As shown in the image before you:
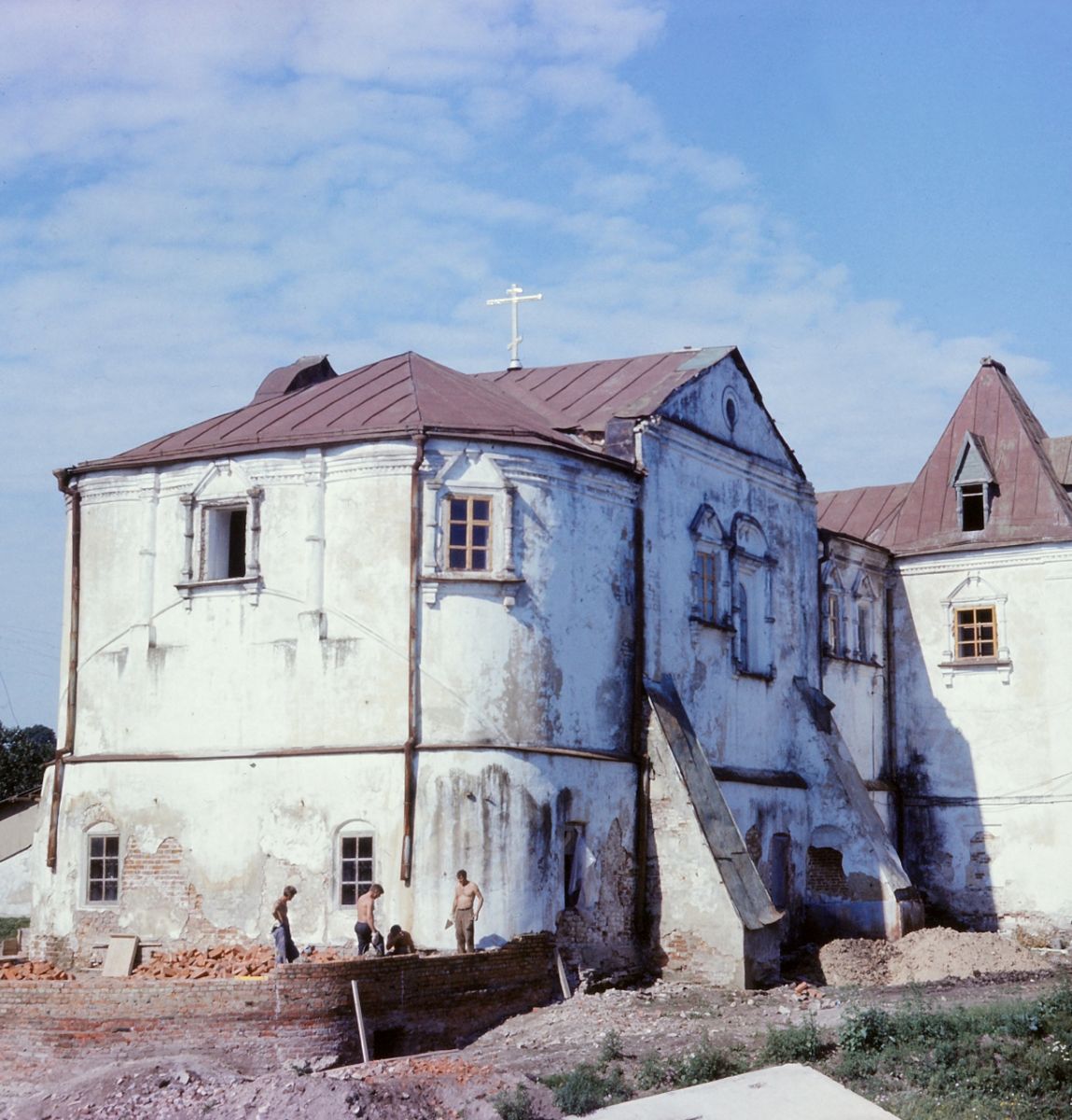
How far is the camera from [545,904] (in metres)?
21.7

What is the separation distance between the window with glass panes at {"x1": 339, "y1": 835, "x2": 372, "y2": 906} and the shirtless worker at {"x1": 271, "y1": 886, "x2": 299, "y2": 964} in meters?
0.84

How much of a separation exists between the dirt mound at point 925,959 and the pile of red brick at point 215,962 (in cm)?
820

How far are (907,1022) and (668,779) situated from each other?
5704mm

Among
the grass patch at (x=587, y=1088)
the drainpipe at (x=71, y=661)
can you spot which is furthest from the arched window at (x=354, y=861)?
the grass patch at (x=587, y=1088)

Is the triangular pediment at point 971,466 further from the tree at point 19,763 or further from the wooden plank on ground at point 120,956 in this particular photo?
the tree at point 19,763

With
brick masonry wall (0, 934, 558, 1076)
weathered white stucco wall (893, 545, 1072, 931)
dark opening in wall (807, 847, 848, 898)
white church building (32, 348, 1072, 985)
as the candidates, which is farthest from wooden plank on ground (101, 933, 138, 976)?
weathered white stucco wall (893, 545, 1072, 931)

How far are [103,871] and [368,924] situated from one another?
4.46m

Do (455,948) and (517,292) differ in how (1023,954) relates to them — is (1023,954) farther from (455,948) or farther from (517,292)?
(517,292)

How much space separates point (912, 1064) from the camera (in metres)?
17.7

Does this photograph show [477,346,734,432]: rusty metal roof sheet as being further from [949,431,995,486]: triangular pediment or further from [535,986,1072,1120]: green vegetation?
[535,986,1072,1120]: green vegetation

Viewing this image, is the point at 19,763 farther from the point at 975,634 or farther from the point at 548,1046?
the point at 548,1046

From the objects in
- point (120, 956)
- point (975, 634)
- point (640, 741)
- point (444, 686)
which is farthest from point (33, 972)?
point (975, 634)

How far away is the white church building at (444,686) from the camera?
2162 centimetres

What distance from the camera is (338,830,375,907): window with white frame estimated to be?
2131cm
